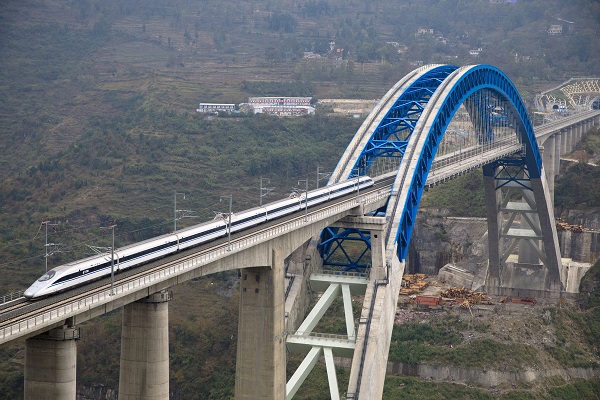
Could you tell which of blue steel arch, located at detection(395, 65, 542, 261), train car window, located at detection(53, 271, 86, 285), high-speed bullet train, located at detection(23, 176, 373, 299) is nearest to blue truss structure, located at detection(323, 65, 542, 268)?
blue steel arch, located at detection(395, 65, 542, 261)

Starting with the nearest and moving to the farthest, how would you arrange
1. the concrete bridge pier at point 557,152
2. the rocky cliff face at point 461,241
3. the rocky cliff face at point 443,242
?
the rocky cliff face at point 461,241 < the rocky cliff face at point 443,242 < the concrete bridge pier at point 557,152

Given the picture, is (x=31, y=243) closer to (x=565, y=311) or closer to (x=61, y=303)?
(x=565, y=311)

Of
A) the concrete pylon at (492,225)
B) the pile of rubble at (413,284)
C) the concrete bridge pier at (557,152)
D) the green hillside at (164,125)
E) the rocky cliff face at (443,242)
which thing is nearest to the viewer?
the green hillside at (164,125)

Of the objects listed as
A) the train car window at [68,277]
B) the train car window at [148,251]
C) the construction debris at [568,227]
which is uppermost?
the construction debris at [568,227]

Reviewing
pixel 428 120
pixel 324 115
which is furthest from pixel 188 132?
pixel 428 120

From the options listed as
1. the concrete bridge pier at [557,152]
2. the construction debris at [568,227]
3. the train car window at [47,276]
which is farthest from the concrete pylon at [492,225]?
the train car window at [47,276]

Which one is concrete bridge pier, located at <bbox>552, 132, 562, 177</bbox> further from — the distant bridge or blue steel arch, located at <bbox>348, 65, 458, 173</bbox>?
blue steel arch, located at <bbox>348, 65, 458, 173</bbox>

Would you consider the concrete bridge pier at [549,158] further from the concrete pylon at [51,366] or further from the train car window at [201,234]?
the concrete pylon at [51,366]
